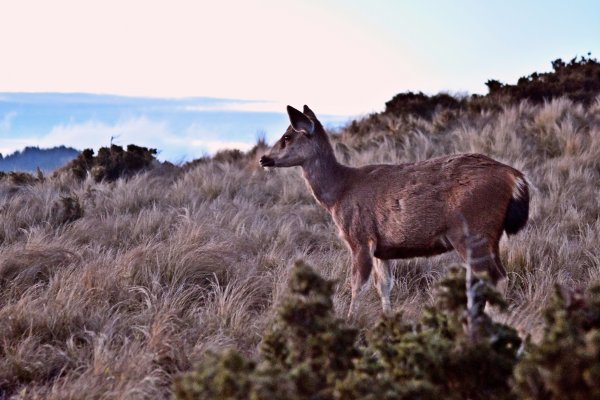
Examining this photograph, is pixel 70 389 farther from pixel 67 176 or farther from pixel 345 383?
pixel 67 176

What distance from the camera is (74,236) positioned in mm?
8820

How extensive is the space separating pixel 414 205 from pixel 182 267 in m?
2.20


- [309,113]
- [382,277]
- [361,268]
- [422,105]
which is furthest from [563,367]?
[422,105]

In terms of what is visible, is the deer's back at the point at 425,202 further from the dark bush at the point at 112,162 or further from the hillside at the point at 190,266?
the dark bush at the point at 112,162

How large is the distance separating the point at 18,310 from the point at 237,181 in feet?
28.7

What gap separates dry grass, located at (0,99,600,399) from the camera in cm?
474

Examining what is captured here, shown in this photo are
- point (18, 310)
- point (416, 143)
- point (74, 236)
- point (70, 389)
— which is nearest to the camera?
point (70, 389)

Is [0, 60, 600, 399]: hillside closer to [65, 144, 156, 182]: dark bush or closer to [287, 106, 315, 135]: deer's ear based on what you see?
[287, 106, 315, 135]: deer's ear

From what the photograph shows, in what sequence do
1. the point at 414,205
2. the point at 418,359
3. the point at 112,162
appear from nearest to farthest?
the point at 418,359 < the point at 414,205 < the point at 112,162

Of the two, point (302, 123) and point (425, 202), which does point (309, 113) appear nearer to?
point (302, 123)

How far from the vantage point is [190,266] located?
6840 mm

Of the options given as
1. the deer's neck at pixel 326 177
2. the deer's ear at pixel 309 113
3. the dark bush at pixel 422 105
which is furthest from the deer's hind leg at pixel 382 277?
the dark bush at pixel 422 105

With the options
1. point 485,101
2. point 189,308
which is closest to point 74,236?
point 189,308

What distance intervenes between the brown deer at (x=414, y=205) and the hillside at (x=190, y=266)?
1.31 ft
